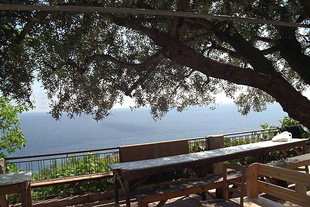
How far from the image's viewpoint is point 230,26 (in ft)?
18.5

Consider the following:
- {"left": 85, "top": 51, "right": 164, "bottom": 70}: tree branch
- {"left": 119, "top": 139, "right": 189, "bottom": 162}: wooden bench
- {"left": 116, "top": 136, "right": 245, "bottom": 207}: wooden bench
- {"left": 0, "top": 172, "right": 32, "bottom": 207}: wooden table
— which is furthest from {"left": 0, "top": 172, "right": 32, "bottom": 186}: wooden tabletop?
{"left": 85, "top": 51, "right": 164, "bottom": 70}: tree branch

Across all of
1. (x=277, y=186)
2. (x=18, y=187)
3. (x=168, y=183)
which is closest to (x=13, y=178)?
(x=18, y=187)

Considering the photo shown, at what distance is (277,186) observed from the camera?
2.84 m

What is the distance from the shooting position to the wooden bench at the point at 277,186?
2577 millimetres

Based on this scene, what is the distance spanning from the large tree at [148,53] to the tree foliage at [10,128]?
5.46 ft

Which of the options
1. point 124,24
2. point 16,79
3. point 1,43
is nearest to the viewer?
point 1,43

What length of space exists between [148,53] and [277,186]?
19.7 ft

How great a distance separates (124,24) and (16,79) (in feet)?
6.96

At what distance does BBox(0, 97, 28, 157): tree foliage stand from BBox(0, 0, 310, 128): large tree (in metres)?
1.66

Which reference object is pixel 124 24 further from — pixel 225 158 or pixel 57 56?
pixel 225 158

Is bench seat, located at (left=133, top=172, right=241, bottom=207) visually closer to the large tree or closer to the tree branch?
the large tree

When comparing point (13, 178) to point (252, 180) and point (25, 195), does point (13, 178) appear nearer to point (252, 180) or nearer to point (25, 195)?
point (25, 195)

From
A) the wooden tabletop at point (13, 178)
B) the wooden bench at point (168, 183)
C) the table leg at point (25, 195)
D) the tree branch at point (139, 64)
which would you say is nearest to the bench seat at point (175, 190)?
the wooden bench at point (168, 183)

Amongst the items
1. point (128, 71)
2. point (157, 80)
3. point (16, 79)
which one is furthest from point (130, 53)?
point (16, 79)
